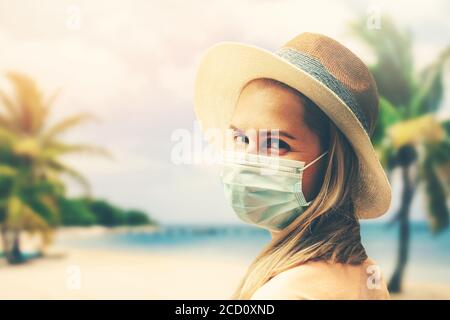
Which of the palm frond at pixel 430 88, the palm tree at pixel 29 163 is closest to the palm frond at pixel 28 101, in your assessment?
the palm tree at pixel 29 163

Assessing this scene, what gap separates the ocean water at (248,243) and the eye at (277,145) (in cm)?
180

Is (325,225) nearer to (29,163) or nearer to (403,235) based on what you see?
(403,235)

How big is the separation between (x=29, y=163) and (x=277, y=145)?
4.21 metres

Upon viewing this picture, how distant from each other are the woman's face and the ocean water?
1784mm

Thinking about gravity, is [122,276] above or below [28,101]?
below

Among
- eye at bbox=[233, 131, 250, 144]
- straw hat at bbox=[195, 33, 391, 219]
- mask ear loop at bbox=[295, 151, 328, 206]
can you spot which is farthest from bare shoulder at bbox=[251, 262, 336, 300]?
eye at bbox=[233, 131, 250, 144]

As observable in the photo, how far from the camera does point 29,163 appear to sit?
18.3 ft

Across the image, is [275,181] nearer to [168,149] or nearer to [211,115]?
[211,115]

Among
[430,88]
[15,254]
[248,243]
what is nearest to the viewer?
[248,243]

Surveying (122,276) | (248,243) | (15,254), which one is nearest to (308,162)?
(248,243)

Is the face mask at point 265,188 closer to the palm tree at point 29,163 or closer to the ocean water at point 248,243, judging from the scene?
the ocean water at point 248,243

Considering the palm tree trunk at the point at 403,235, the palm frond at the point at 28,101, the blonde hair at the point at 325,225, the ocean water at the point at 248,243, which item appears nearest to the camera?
the blonde hair at the point at 325,225

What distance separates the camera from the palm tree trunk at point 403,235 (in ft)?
14.7
